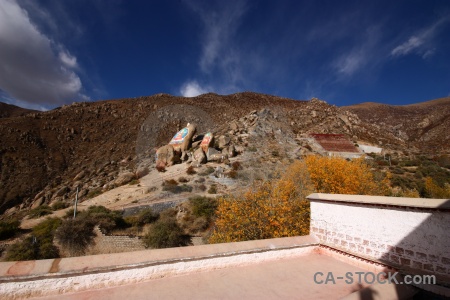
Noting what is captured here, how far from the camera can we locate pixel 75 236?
677 inches

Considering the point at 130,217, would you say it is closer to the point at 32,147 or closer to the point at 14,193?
the point at 14,193

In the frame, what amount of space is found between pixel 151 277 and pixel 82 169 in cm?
4235

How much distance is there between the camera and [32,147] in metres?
39.3

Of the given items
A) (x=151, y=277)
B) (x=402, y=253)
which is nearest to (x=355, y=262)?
(x=402, y=253)

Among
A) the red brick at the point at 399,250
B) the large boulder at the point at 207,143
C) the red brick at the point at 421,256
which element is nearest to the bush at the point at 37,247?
the red brick at the point at 399,250

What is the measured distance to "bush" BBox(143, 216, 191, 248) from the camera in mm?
17141

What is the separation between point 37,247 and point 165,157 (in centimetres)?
1990

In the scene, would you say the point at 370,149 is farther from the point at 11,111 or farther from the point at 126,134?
the point at 11,111

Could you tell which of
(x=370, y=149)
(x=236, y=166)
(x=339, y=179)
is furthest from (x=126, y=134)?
(x=370, y=149)

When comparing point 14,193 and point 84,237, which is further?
point 14,193

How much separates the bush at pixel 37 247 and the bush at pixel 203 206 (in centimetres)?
1067

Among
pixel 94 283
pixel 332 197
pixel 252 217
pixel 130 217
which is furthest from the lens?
pixel 130 217

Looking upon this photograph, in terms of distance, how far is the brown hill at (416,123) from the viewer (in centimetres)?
4769

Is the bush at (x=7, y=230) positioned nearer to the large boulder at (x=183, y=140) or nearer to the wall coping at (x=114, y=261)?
the large boulder at (x=183, y=140)
